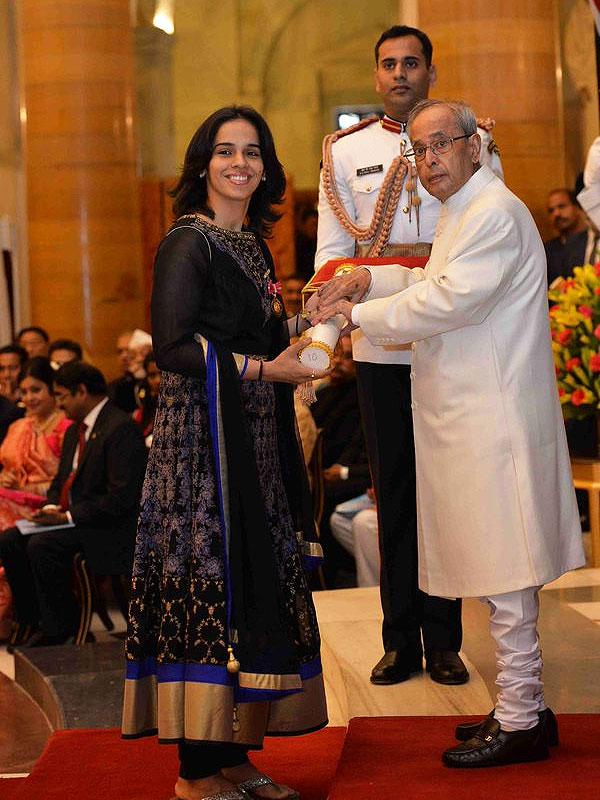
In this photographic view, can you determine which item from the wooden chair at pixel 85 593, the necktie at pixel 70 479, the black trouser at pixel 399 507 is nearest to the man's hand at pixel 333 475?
the wooden chair at pixel 85 593

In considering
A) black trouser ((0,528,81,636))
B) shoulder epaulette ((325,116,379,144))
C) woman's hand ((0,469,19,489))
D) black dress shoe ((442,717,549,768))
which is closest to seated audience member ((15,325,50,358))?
woman's hand ((0,469,19,489))

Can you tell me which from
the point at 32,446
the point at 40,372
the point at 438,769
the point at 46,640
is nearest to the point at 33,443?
the point at 32,446

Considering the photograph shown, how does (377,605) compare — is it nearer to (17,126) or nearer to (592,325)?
(592,325)

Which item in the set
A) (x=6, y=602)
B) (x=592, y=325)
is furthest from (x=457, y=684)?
(x=6, y=602)

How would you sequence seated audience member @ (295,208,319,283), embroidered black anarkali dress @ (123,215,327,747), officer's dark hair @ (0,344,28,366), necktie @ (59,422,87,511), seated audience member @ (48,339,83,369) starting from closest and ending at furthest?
embroidered black anarkali dress @ (123,215,327,747)
necktie @ (59,422,87,511)
seated audience member @ (48,339,83,369)
officer's dark hair @ (0,344,28,366)
seated audience member @ (295,208,319,283)

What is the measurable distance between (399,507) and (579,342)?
2.25m

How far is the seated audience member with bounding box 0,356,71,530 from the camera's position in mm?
8461

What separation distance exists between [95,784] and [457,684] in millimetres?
1181

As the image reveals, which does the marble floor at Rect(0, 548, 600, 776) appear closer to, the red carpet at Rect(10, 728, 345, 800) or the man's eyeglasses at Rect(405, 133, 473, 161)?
the red carpet at Rect(10, 728, 345, 800)

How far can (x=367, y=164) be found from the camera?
462cm

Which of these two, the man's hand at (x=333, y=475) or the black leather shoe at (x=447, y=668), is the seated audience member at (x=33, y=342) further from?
the black leather shoe at (x=447, y=668)

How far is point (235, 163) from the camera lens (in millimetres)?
3680

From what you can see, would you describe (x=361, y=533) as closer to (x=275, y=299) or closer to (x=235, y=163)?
(x=275, y=299)

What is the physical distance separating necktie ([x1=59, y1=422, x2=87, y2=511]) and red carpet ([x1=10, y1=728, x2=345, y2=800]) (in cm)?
343
